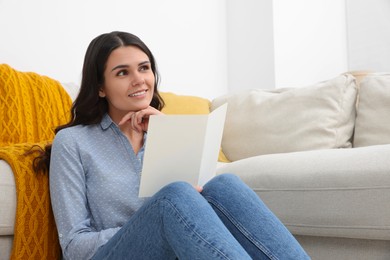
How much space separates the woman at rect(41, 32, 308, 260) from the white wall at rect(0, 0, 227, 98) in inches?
40.2

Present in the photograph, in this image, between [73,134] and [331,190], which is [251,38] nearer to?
[331,190]

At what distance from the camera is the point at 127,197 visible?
1342 millimetres

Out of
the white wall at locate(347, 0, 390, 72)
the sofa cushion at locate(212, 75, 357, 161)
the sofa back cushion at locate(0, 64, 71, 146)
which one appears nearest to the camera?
the sofa back cushion at locate(0, 64, 71, 146)

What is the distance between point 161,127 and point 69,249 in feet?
1.22

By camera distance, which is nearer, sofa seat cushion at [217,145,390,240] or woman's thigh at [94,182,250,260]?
woman's thigh at [94,182,250,260]

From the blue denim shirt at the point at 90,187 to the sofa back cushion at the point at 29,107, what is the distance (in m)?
0.41

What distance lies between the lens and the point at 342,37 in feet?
11.5

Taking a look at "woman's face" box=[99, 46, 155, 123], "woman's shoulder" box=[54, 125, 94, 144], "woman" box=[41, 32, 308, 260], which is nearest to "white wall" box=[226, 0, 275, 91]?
"woman" box=[41, 32, 308, 260]

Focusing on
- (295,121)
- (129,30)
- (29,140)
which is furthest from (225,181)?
(129,30)

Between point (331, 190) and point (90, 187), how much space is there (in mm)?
671

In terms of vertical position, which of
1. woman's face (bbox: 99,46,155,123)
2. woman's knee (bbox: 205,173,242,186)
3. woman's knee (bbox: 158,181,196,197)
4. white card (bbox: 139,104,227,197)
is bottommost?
woman's knee (bbox: 205,173,242,186)

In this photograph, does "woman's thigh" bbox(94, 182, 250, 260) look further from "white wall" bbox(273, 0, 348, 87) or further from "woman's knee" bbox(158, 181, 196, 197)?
"white wall" bbox(273, 0, 348, 87)

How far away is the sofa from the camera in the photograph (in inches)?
55.8

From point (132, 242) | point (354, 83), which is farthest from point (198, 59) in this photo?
point (132, 242)
